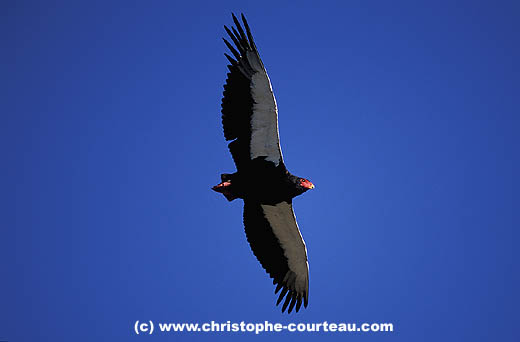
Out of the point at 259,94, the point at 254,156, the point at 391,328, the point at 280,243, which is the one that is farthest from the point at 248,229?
the point at 391,328

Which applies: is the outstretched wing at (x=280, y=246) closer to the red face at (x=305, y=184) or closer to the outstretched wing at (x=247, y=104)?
the red face at (x=305, y=184)

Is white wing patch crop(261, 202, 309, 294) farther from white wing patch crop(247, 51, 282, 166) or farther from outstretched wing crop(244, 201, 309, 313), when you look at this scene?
white wing patch crop(247, 51, 282, 166)

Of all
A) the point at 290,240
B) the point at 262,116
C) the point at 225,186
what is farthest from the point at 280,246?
the point at 262,116

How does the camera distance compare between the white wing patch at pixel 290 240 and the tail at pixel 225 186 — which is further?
the white wing patch at pixel 290 240

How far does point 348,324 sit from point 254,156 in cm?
543

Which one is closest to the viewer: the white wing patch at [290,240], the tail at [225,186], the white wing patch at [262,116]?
the white wing patch at [262,116]

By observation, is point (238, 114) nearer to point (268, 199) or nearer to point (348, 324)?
point (268, 199)

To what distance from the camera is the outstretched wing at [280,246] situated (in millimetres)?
16625

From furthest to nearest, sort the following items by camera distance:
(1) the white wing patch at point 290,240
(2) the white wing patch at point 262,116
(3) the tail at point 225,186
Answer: (1) the white wing patch at point 290,240, (3) the tail at point 225,186, (2) the white wing patch at point 262,116

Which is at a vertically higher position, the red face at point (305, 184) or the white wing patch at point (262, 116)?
the white wing patch at point (262, 116)

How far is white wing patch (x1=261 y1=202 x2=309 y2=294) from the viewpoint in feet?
54.4

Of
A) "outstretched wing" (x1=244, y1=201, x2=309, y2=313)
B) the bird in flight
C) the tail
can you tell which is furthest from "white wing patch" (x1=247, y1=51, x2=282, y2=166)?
"outstretched wing" (x1=244, y1=201, x2=309, y2=313)

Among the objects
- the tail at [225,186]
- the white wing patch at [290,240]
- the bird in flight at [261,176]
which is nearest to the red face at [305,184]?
the bird in flight at [261,176]

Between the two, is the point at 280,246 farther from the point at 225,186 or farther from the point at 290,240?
the point at 225,186
